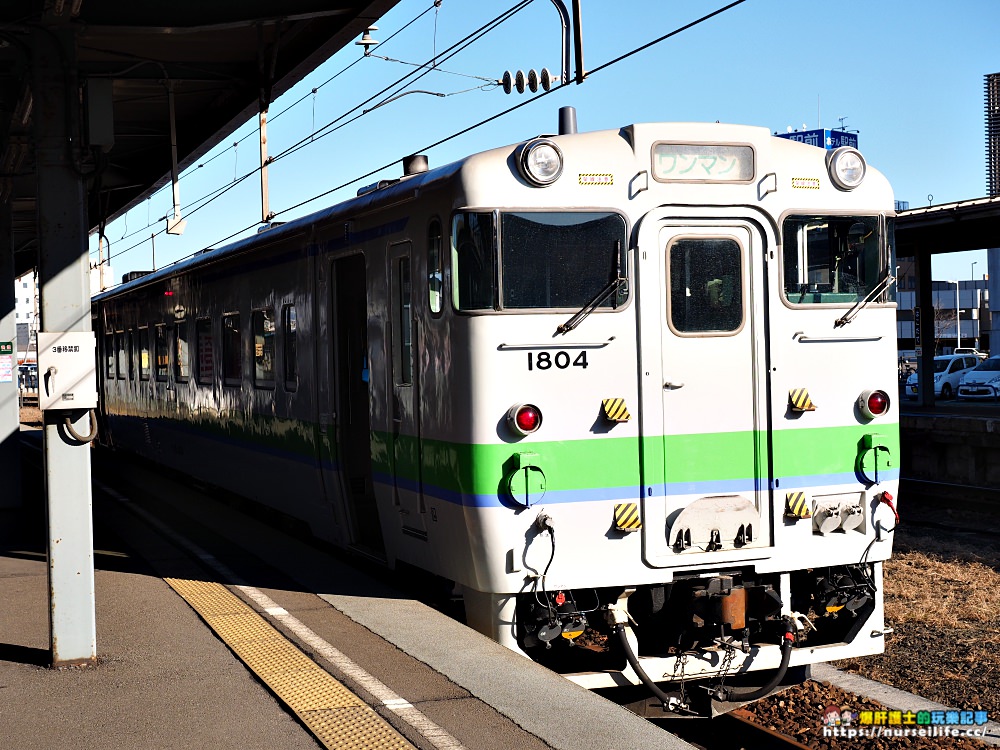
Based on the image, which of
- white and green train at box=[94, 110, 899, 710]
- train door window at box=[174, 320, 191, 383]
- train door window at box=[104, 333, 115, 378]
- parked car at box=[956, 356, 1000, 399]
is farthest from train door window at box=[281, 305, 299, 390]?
parked car at box=[956, 356, 1000, 399]

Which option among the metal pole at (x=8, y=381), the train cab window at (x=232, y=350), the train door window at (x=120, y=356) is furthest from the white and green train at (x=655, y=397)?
the train door window at (x=120, y=356)

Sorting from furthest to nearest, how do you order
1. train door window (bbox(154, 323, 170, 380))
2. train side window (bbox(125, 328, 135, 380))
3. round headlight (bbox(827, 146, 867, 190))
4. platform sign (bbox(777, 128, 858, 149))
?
platform sign (bbox(777, 128, 858, 149)) < train side window (bbox(125, 328, 135, 380)) < train door window (bbox(154, 323, 170, 380)) < round headlight (bbox(827, 146, 867, 190))

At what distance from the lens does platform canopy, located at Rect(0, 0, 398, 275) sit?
694 cm

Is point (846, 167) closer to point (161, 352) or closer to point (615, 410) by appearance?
point (615, 410)

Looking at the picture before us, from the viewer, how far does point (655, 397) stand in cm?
675

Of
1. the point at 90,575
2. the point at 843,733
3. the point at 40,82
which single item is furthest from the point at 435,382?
the point at 843,733

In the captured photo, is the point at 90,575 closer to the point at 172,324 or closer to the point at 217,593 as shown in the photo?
the point at 217,593

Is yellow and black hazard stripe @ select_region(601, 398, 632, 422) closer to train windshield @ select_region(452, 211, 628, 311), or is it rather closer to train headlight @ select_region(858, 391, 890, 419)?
train windshield @ select_region(452, 211, 628, 311)

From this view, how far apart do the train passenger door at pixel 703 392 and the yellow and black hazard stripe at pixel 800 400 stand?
0.56 ft

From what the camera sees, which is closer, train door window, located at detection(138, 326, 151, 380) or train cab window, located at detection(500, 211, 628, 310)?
train cab window, located at detection(500, 211, 628, 310)

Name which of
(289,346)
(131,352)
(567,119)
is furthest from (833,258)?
(131,352)

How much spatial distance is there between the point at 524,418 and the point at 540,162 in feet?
4.78

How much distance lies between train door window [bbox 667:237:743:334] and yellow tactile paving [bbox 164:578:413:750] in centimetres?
283

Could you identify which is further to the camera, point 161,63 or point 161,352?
point 161,352
